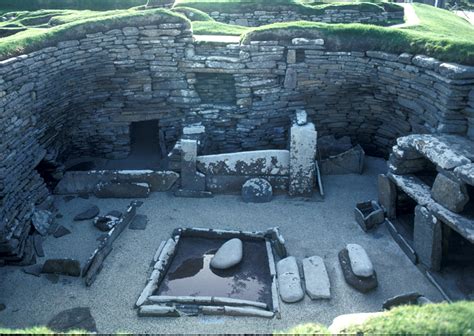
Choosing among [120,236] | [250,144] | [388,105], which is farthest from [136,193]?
[388,105]

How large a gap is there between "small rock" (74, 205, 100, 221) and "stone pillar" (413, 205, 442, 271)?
224 inches

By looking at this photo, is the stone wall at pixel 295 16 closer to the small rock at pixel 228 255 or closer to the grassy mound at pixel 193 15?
the grassy mound at pixel 193 15

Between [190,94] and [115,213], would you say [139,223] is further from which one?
[190,94]

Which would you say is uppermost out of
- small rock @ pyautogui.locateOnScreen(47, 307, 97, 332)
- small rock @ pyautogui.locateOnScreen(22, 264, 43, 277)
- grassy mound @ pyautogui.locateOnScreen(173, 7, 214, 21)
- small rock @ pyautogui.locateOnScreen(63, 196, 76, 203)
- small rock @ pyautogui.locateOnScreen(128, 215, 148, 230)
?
grassy mound @ pyautogui.locateOnScreen(173, 7, 214, 21)

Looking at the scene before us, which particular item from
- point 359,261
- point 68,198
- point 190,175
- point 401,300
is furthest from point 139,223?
point 401,300

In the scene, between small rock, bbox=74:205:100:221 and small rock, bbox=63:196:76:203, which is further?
small rock, bbox=63:196:76:203

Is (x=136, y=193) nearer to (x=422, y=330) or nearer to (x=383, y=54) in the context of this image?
(x=383, y=54)

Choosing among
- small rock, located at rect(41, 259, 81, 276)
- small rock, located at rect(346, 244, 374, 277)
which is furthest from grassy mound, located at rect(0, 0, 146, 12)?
small rock, located at rect(346, 244, 374, 277)

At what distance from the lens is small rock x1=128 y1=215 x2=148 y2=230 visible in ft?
27.1

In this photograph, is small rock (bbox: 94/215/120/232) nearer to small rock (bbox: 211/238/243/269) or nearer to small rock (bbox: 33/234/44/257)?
small rock (bbox: 33/234/44/257)

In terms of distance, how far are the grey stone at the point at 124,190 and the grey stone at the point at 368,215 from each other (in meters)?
4.13

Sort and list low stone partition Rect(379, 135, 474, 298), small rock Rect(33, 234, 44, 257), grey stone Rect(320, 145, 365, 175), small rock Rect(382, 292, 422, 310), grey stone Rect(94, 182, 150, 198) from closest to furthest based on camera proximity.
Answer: small rock Rect(382, 292, 422, 310)
low stone partition Rect(379, 135, 474, 298)
small rock Rect(33, 234, 44, 257)
grey stone Rect(94, 182, 150, 198)
grey stone Rect(320, 145, 365, 175)

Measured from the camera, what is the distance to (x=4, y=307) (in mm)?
6488

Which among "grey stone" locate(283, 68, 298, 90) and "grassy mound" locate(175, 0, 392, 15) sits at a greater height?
"grassy mound" locate(175, 0, 392, 15)
